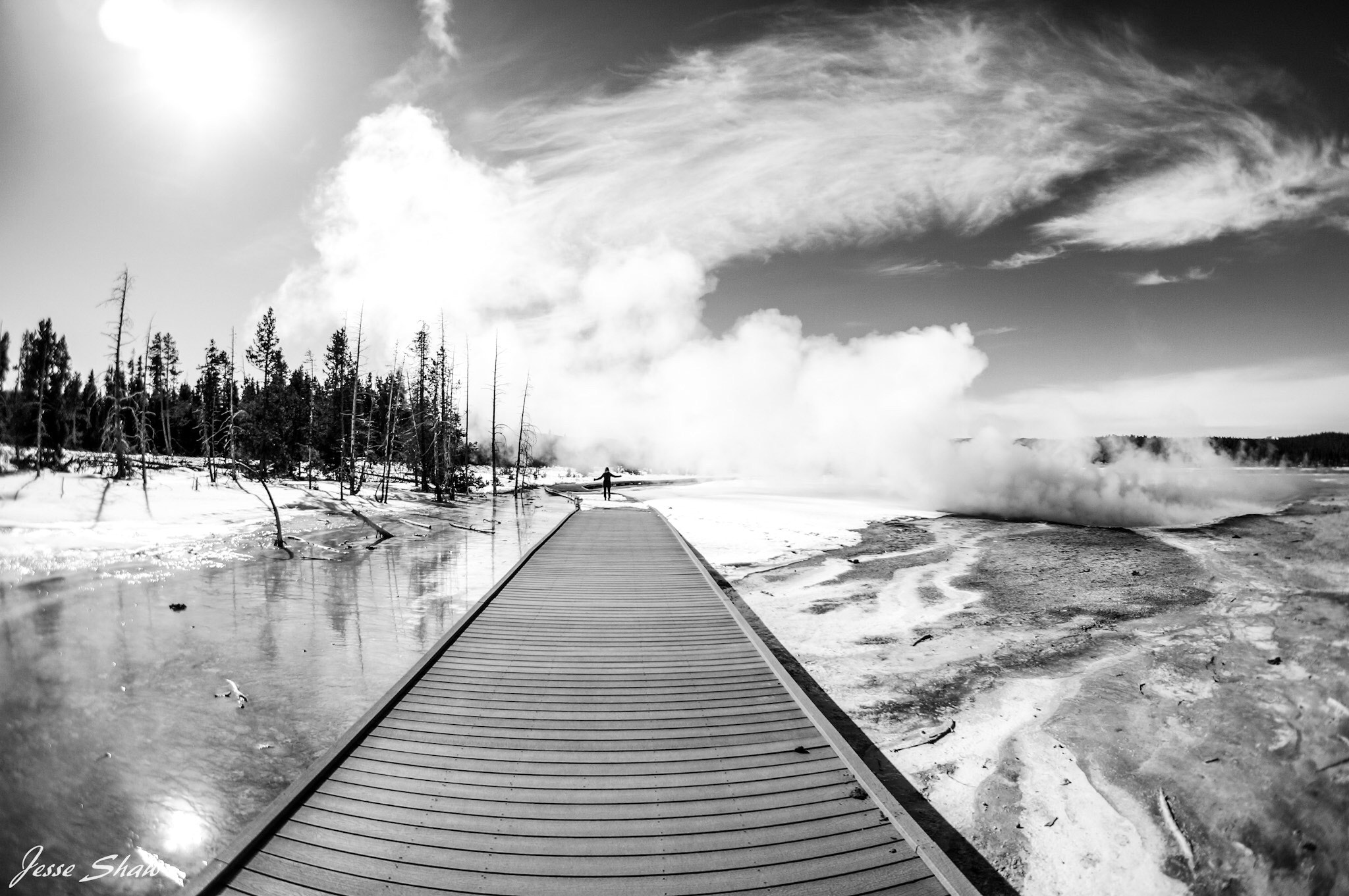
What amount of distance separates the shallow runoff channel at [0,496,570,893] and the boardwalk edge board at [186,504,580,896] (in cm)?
127

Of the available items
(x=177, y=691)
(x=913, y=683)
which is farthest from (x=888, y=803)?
(x=177, y=691)

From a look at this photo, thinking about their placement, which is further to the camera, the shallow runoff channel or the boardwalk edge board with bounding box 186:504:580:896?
the shallow runoff channel

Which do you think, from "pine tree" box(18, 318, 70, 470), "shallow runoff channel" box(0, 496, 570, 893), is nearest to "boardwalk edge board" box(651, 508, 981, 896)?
"shallow runoff channel" box(0, 496, 570, 893)

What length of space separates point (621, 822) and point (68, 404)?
95454 mm

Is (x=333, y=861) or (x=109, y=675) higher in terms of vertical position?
(x=333, y=861)

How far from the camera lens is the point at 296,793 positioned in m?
4.82

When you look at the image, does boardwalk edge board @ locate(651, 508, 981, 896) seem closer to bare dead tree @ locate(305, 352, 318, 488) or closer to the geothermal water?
the geothermal water

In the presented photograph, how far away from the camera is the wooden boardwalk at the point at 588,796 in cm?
421

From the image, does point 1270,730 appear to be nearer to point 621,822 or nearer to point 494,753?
point 621,822

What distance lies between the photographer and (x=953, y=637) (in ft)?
39.8

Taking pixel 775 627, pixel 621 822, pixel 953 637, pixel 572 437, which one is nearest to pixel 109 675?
pixel 621 822

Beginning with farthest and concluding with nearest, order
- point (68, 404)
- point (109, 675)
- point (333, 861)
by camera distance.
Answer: point (68, 404), point (109, 675), point (333, 861)

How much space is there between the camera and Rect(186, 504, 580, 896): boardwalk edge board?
3959mm

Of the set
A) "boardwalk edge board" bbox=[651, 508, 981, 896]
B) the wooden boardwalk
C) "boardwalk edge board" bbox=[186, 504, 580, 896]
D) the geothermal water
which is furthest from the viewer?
the geothermal water
